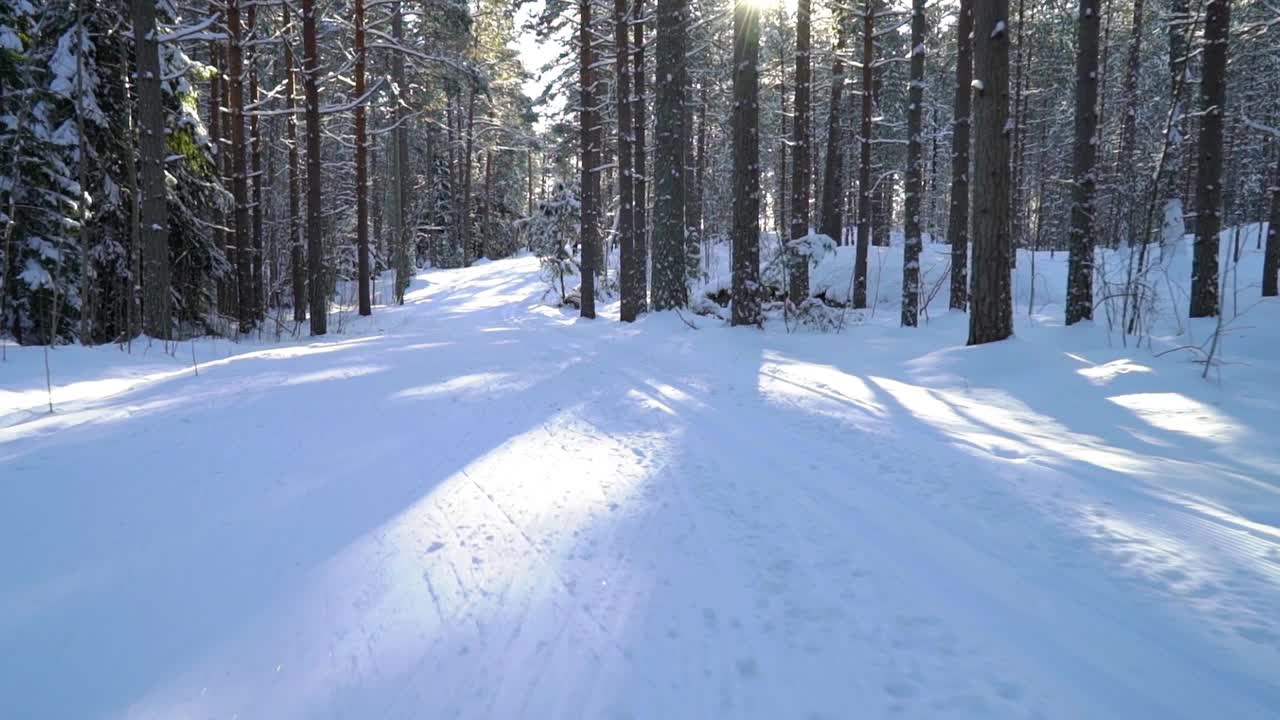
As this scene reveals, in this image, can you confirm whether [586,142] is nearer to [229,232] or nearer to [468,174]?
[229,232]

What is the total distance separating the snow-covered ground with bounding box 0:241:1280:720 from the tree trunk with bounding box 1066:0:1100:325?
12.7ft

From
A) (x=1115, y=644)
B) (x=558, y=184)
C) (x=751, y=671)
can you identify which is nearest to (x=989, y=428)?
(x=1115, y=644)

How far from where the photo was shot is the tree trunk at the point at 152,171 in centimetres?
841

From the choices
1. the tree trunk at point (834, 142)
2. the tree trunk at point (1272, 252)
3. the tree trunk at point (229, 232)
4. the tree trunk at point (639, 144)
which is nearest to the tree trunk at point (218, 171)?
the tree trunk at point (229, 232)

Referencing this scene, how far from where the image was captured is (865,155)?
14.4m

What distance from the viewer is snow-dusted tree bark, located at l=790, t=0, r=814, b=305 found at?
1265 centimetres

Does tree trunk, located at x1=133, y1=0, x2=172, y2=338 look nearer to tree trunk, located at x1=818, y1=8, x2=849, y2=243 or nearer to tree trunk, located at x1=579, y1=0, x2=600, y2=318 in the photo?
tree trunk, located at x1=579, y1=0, x2=600, y2=318

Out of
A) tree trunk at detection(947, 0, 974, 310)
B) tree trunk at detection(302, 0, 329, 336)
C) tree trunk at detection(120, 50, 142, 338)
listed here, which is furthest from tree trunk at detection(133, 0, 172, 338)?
tree trunk at detection(947, 0, 974, 310)

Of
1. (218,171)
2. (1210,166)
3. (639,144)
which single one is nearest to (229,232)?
(218,171)

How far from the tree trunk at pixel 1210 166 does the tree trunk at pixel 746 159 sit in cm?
605

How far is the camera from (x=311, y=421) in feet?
14.0

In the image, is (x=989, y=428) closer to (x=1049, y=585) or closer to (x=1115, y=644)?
(x=1049, y=585)

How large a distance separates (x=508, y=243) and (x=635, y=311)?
1309 inches

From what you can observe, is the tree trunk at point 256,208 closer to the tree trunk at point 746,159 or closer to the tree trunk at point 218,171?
the tree trunk at point 218,171
